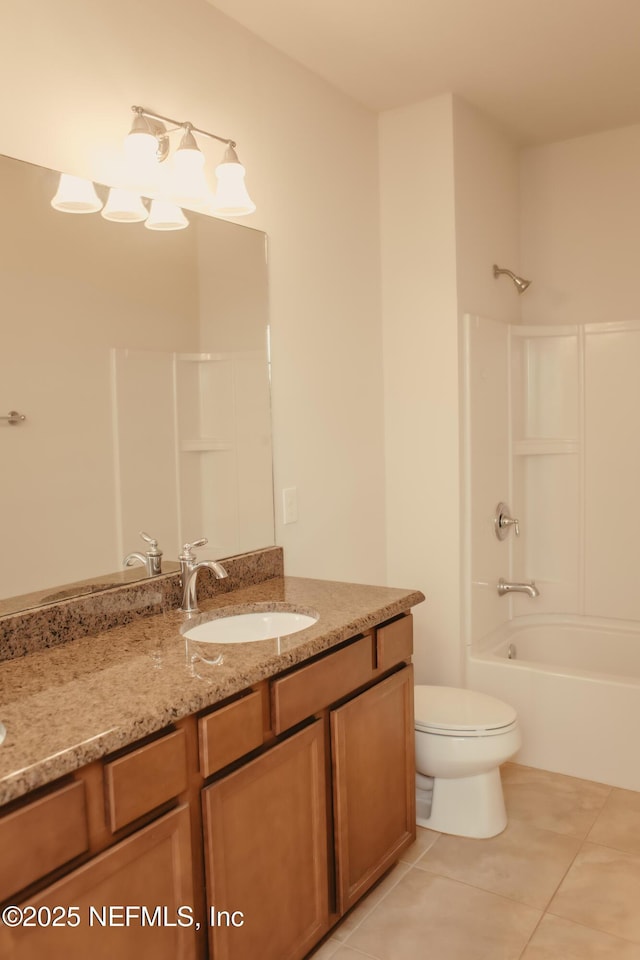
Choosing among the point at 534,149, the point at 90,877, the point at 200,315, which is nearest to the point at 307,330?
the point at 200,315

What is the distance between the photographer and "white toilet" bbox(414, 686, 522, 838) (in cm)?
243

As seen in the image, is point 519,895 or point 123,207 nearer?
point 123,207

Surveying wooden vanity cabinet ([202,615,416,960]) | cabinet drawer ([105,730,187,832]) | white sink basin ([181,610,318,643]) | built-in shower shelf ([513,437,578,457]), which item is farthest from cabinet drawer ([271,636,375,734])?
built-in shower shelf ([513,437,578,457])

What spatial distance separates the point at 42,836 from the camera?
1200mm

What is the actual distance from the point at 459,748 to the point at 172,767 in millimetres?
1246

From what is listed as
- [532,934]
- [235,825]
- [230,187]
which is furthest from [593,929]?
[230,187]

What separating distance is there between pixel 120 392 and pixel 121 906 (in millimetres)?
1223

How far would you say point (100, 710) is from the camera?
4.54 feet

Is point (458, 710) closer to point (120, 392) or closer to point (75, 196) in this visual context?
point (120, 392)

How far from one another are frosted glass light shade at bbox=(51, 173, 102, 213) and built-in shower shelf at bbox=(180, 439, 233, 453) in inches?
26.8

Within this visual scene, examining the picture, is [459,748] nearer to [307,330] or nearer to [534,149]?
[307,330]

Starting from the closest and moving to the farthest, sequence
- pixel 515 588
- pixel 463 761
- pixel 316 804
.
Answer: pixel 316 804 < pixel 463 761 < pixel 515 588

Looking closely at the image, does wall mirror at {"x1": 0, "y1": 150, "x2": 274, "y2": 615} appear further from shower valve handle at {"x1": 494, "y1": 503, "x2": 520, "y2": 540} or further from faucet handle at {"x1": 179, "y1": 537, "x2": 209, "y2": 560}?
shower valve handle at {"x1": 494, "y1": 503, "x2": 520, "y2": 540}

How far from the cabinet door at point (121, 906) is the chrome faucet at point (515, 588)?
2211 millimetres
